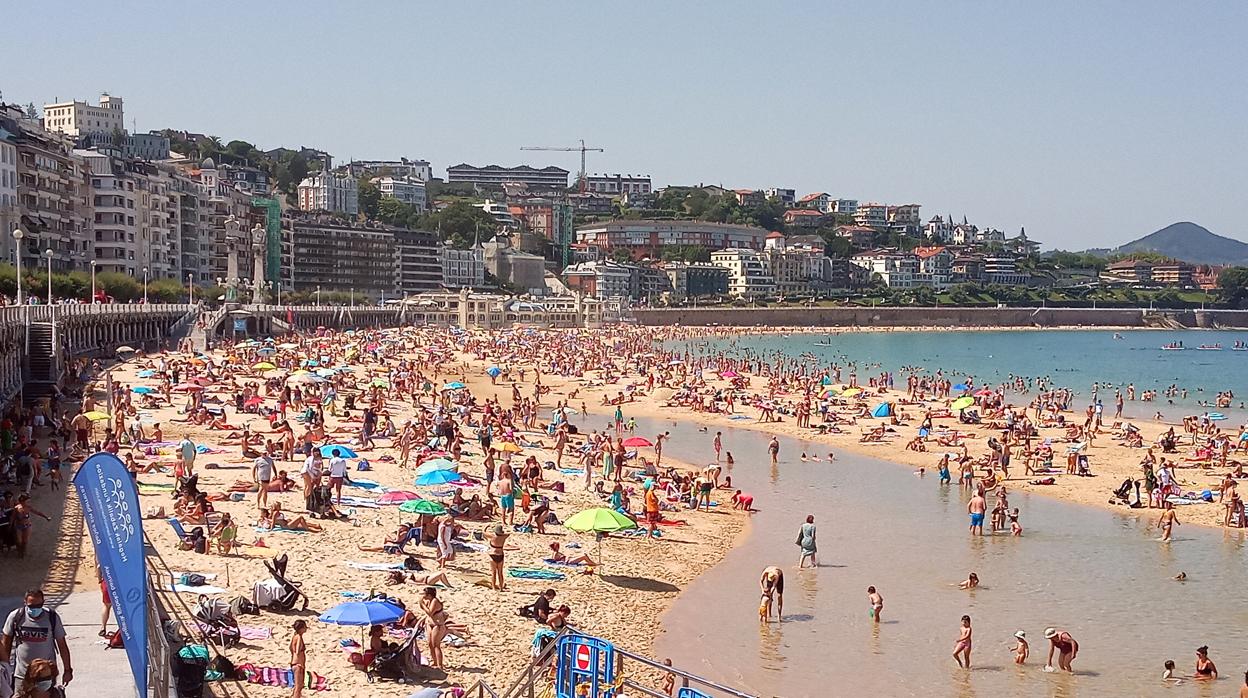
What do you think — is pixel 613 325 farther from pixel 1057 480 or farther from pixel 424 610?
pixel 424 610

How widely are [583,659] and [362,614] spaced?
347cm

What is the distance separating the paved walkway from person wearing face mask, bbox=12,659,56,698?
90 cm

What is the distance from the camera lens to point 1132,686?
12281 mm

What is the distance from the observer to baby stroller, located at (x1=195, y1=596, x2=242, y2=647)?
35.5 feet

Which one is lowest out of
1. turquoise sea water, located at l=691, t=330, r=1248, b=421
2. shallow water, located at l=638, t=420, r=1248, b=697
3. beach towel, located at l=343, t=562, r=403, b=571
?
turquoise sea water, located at l=691, t=330, r=1248, b=421

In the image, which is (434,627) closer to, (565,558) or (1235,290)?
(565,558)

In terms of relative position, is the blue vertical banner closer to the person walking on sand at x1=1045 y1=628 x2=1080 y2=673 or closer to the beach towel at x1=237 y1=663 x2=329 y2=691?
the beach towel at x1=237 y1=663 x2=329 y2=691

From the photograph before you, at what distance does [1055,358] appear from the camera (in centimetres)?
8400

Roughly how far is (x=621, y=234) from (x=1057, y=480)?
149 meters

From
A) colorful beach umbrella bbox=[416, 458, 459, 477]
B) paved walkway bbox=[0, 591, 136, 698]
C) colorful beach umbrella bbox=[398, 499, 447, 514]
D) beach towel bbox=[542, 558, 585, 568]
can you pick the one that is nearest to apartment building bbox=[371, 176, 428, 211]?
colorful beach umbrella bbox=[416, 458, 459, 477]

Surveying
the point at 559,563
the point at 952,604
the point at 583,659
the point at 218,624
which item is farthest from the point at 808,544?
the point at 583,659

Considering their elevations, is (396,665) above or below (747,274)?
below

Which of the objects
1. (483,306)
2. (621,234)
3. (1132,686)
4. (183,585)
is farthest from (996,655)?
(621,234)

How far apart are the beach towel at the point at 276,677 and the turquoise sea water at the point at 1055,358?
38.6 metres
